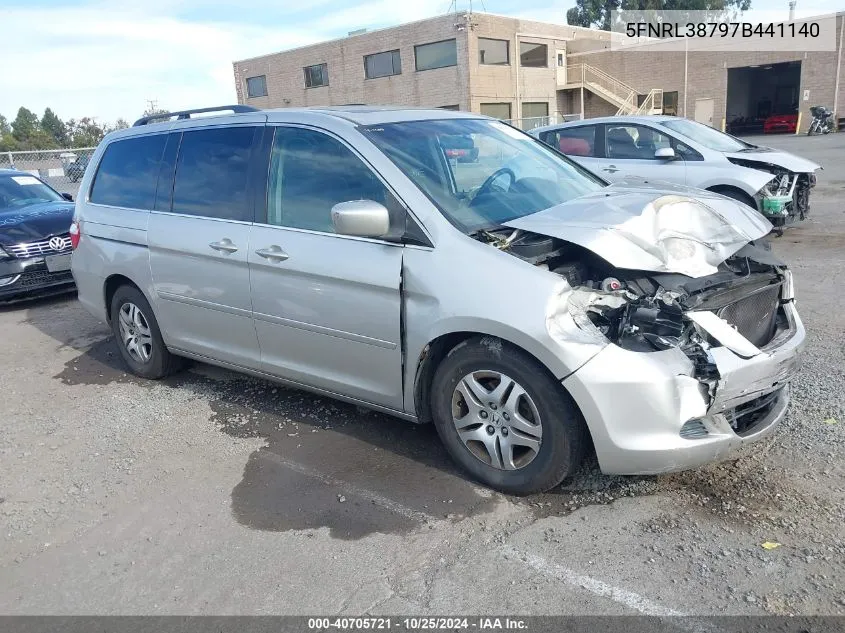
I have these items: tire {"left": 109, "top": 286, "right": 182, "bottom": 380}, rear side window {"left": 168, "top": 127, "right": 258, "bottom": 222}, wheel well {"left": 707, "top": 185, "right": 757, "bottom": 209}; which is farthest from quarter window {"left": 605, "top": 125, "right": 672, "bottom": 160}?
tire {"left": 109, "top": 286, "right": 182, "bottom": 380}

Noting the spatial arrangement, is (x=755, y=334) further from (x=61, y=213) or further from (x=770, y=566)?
(x=61, y=213)

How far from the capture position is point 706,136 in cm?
990

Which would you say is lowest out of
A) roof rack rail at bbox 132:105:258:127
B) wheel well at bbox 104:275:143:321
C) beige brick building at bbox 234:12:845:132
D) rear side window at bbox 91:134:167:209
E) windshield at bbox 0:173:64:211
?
wheel well at bbox 104:275:143:321

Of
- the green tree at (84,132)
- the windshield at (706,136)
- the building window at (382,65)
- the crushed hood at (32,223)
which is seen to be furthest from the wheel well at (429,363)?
the green tree at (84,132)

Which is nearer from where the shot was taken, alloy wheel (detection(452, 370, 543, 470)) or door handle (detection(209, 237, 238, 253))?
alloy wheel (detection(452, 370, 543, 470))

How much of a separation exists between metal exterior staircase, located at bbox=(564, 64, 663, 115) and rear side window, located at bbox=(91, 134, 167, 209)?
124 feet

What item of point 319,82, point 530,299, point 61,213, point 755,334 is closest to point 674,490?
point 755,334

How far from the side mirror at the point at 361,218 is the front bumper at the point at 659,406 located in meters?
1.23

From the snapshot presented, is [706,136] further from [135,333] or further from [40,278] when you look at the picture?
[40,278]

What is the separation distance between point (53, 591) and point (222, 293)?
6.61 feet

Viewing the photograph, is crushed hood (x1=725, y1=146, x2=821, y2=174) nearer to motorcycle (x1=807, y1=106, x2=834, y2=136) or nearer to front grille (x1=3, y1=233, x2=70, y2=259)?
front grille (x1=3, y1=233, x2=70, y2=259)

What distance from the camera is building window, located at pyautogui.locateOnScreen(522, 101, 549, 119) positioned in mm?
38688

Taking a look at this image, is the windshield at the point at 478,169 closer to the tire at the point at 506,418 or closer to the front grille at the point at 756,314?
the tire at the point at 506,418

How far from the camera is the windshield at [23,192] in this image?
9.30 m
